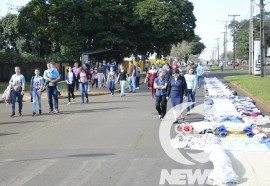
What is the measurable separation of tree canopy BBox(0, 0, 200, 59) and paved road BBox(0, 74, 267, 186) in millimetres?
33381

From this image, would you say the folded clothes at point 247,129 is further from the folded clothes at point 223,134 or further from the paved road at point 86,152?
the paved road at point 86,152

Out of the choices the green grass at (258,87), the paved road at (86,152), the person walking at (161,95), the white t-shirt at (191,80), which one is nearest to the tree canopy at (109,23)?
the green grass at (258,87)

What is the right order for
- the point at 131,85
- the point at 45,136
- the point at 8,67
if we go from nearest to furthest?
the point at 45,136 < the point at 131,85 < the point at 8,67

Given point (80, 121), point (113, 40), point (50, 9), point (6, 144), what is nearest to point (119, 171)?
point (6, 144)

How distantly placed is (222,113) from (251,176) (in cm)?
798

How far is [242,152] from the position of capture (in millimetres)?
8844

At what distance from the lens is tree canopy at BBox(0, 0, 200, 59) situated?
48188 millimetres

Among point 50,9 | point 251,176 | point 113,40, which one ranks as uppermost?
point 50,9

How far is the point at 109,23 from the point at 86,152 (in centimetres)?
4116

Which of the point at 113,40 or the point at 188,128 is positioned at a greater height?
the point at 113,40

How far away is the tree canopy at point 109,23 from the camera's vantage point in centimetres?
4819

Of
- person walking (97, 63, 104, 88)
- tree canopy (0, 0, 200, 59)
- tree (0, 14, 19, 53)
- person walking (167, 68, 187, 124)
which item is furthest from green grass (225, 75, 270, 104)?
tree (0, 14, 19, 53)

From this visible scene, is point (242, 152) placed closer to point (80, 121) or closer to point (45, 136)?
point (45, 136)

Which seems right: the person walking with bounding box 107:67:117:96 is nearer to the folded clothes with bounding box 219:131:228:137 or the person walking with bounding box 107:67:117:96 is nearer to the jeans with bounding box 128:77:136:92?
the jeans with bounding box 128:77:136:92
